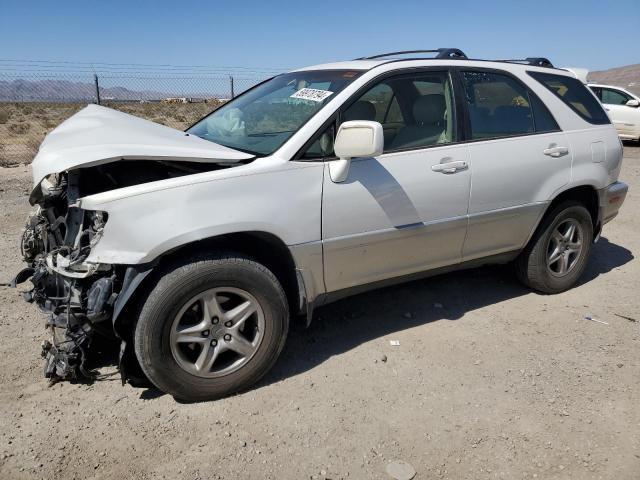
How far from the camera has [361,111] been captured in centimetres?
340

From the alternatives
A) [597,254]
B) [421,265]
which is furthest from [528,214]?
[597,254]

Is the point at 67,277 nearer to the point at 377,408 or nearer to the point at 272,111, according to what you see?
the point at 272,111

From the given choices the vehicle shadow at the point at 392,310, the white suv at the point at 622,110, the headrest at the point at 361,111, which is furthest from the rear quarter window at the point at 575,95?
the white suv at the point at 622,110

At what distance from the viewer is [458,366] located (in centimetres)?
343

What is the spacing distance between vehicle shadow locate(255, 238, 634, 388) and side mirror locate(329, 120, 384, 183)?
138 centimetres

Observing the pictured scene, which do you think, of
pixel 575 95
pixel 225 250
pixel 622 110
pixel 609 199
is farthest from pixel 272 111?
pixel 622 110

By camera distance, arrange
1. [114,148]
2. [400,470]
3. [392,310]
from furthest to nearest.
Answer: [392,310] < [114,148] < [400,470]

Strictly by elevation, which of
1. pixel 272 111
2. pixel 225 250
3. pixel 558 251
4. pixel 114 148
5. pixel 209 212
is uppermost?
pixel 272 111

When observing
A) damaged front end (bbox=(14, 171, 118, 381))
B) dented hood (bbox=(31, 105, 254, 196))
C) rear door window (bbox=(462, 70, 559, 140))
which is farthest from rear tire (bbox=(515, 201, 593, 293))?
damaged front end (bbox=(14, 171, 118, 381))

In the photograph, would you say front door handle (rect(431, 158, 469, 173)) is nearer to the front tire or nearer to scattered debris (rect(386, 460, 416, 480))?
the front tire

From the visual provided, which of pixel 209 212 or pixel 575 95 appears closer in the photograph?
pixel 209 212

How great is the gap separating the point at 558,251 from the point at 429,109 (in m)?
1.78

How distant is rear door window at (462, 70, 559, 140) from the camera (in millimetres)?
3838

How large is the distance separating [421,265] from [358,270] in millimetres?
561
